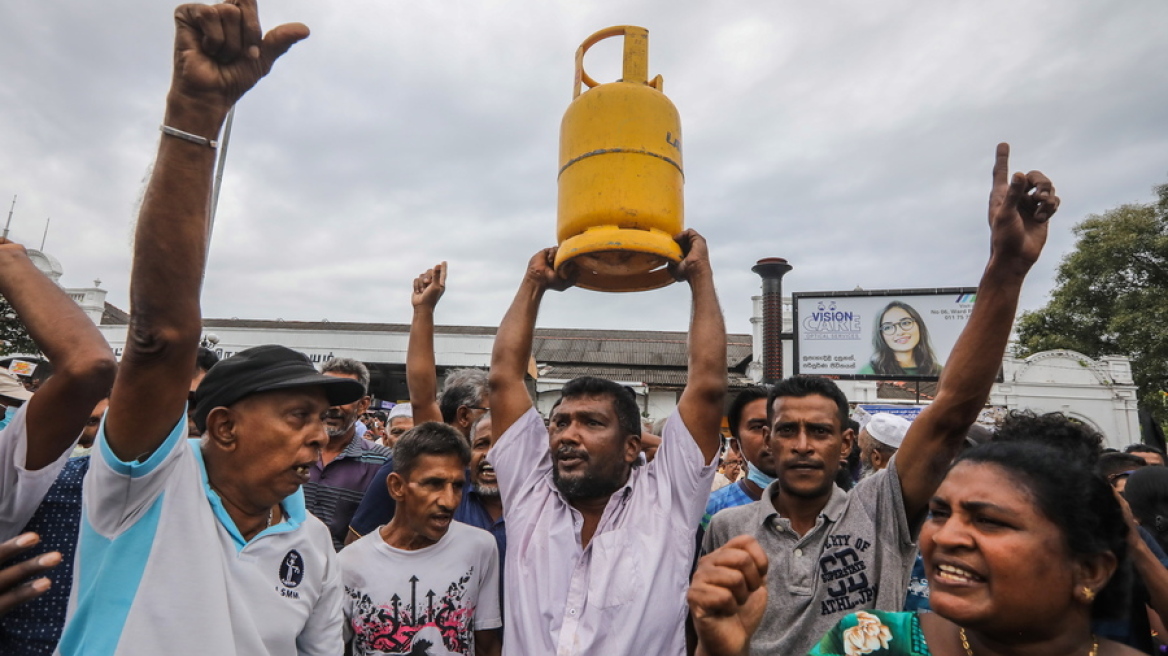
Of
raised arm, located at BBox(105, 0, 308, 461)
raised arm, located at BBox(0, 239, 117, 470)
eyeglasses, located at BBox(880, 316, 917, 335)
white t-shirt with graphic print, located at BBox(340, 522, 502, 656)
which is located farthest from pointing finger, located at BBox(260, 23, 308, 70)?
eyeglasses, located at BBox(880, 316, 917, 335)

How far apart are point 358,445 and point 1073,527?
133 inches

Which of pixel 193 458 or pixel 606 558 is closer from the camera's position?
pixel 193 458

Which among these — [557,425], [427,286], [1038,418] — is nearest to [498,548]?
[557,425]

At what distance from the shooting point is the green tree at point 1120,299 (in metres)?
20.9

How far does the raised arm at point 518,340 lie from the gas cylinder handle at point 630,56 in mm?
730

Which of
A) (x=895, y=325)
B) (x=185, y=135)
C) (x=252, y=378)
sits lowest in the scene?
(x=252, y=378)

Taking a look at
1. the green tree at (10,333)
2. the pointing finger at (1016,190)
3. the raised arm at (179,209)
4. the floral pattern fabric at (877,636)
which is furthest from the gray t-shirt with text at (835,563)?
the green tree at (10,333)

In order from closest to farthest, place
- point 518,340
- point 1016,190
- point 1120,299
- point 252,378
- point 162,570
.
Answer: point 162,570
point 252,378
point 1016,190
point 518,340
point 1120,299

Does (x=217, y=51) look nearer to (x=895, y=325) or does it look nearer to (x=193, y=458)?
(x=193, y=458)

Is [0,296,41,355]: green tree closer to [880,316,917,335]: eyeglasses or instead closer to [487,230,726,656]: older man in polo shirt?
[487,230,726,656]: older man in polo shirt

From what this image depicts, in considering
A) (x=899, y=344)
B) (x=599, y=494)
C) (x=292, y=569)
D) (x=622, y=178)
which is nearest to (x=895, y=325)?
(x=899, y=344)

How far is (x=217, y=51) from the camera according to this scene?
1.32 meters

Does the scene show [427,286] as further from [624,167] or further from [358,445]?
[624,167]

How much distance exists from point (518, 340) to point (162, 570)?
156 cm
